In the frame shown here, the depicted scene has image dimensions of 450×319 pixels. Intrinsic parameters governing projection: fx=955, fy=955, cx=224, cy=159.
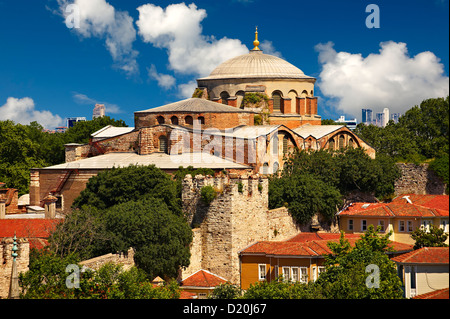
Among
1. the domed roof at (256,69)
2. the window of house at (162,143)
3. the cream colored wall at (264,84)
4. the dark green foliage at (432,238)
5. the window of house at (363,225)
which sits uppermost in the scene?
the domed roof at (256,69)

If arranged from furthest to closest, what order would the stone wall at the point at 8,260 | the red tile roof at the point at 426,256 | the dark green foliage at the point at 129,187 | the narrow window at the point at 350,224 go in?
the narrow window at the point at 350,224 < the dark green foliage at the point at 129,187 < the stone wall at the point at 8,260 < the red tile roof at the point at 426,256

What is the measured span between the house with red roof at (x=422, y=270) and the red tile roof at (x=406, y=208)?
5735mm

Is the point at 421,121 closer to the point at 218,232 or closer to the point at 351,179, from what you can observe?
the point at 351,179

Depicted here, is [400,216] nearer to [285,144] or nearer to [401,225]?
[401,225]

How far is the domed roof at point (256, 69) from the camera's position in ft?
218

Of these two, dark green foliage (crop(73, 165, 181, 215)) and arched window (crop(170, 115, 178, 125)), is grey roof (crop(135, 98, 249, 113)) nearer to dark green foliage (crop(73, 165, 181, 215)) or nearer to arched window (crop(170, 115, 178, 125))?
arched window (crop(170, 115, 178, 125))

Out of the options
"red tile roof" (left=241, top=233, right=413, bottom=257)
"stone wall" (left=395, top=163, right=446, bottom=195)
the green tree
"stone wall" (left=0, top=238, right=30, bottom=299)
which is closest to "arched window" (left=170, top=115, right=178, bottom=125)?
"stone wall" (left=395, top=163, right=446, bottom=195)

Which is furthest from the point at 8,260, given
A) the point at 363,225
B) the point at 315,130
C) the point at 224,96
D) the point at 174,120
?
the point at 224,96

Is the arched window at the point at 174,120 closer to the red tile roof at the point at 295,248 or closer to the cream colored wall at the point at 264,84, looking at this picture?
the cream colored wall at the point at 264,84

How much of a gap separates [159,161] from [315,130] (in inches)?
598

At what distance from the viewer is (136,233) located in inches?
1528

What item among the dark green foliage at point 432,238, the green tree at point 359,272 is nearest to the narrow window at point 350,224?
the dark green foliage at point 432,238

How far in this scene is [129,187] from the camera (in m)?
44.6
